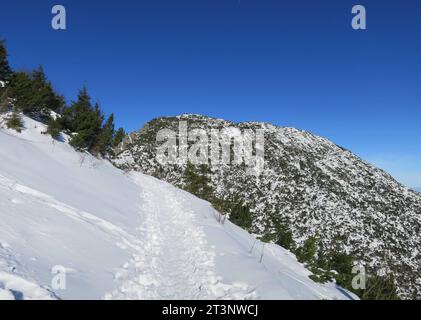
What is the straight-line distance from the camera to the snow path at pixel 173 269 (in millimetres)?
5578

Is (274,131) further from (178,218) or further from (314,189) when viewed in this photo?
(178,218)

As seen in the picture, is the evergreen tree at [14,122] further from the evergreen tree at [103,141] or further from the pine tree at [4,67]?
the evergreen tree at [103,141]

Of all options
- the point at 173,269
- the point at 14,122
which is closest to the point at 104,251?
the point at 173,269

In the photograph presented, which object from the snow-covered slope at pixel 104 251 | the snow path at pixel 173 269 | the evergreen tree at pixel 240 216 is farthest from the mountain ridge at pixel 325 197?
the snow path at pixel 173 269

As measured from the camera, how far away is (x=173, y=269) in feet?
22.6

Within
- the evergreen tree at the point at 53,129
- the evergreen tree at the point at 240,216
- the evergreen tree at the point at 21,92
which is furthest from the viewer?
the evergreen tree at the point at 240,216

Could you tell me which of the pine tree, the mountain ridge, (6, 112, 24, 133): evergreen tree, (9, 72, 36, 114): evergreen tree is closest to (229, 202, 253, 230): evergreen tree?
(6, 112, 24, 133): evergreen tree

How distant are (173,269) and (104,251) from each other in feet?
5.22

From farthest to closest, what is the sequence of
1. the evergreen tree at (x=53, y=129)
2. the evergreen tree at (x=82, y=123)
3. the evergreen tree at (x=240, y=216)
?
the evergreen tree at (x=240, y=216)
the evergreen tree at (x=82, y=123)
the evergreen tree at (x=53, y=129)

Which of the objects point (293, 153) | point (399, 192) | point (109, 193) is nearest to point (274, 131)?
point (293, 153)

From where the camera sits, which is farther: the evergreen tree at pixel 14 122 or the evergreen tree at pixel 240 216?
the evergreen tree at pixel 240 216

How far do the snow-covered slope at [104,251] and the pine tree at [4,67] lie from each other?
276 inches

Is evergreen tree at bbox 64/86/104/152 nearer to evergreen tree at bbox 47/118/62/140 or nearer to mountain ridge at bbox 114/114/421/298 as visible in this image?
evergreen tree at bbox 47/118/62/140

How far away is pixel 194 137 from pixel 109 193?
7839cm
